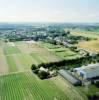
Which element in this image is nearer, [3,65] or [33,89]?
[33,89]

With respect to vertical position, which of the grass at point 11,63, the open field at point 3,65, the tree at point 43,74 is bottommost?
the open field at point 3,65

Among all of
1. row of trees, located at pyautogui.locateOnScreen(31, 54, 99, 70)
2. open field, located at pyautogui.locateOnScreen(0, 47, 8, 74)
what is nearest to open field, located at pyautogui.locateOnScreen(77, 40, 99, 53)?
row of trees, located at pyautogui.locateOnScreen(31, 54, 99, 70)

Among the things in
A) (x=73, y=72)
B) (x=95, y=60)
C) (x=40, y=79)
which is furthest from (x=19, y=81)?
(x=95, y=60)

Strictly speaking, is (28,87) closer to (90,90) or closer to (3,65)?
(90,90)

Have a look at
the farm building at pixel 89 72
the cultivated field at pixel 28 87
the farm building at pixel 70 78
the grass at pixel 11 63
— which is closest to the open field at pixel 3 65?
the cultivated field at pixel 28 87

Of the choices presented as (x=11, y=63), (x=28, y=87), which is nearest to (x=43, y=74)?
(x=28, y=87)

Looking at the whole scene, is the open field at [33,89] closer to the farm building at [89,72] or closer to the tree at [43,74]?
the tree at [43,74]

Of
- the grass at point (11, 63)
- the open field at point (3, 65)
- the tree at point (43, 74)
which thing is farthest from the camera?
the grass at point (11, 63)

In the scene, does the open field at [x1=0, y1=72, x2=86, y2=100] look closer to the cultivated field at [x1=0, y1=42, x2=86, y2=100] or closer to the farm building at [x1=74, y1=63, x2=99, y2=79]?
the cultivated field at [x1=0, y1=42, x2=86, y2=100]

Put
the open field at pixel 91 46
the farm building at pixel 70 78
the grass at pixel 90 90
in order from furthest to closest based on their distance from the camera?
the open field at pixel 91 46 < the farm building at pixel 70 78 < the grass at pixel 90 90

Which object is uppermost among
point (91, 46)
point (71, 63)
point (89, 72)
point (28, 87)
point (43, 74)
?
point (89, 72)
